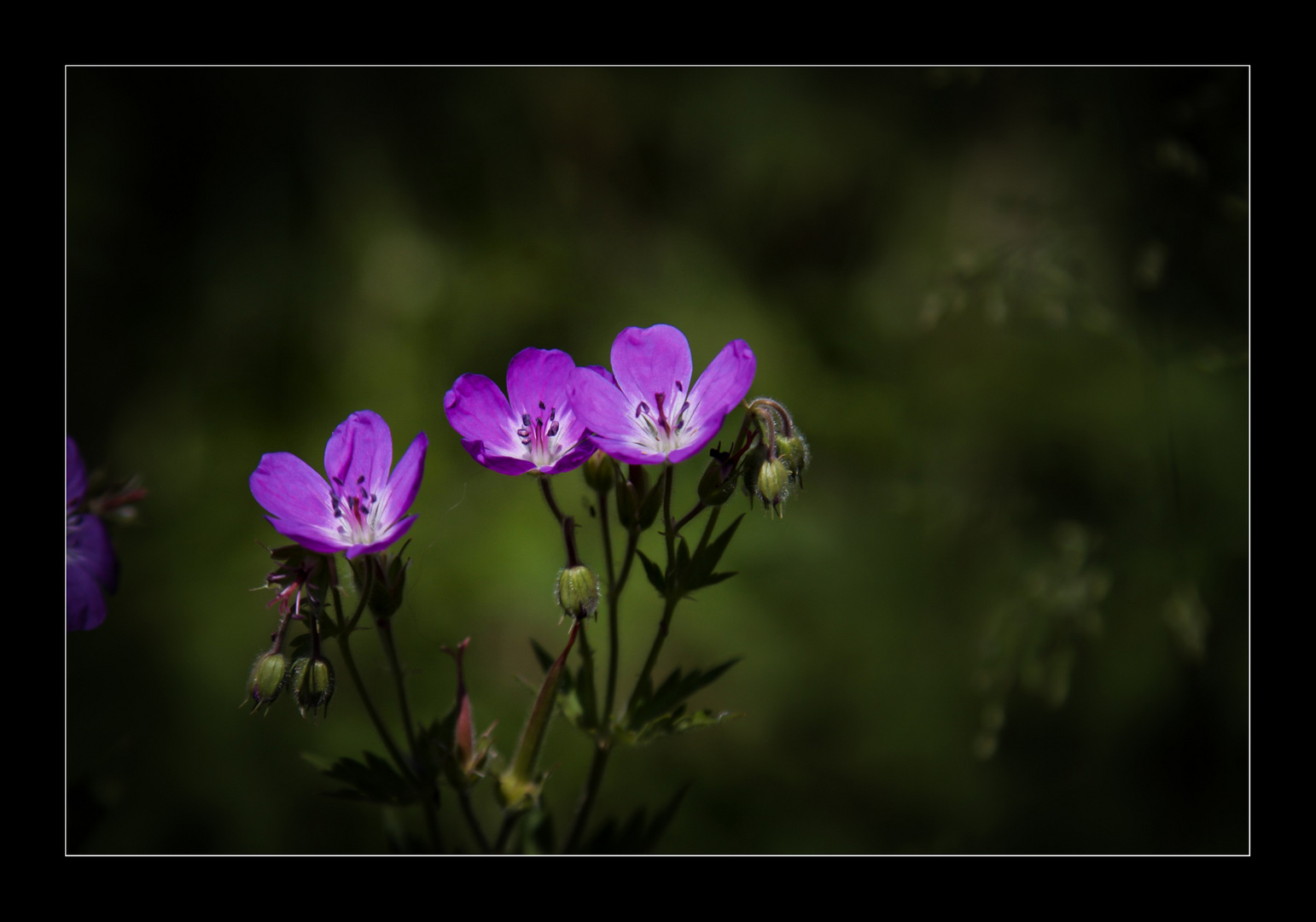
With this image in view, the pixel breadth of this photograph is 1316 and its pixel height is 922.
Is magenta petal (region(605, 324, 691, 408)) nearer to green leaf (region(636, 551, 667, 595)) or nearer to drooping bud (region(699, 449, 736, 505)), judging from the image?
drooping bud (region(699, 449, 736, 505))

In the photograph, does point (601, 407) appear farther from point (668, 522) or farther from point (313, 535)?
point (313, 535)

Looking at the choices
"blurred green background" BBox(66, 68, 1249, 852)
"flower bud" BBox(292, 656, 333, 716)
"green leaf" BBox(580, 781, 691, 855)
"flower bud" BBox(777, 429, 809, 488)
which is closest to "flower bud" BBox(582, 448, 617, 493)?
"flower bud" BBox(777, 429, 809, 488)

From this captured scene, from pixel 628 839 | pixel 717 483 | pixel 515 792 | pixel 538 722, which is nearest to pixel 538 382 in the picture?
pixel 717 483

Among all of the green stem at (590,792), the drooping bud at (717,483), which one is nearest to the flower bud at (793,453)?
the drooping bud at (717,483)

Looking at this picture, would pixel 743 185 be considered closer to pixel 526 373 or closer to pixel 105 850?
pixel 526 373

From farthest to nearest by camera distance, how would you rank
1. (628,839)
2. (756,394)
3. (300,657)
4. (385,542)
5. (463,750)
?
1. (756,394)
2. (628,839)
3. (463,750)
4. (300,657)
5. (385,542)

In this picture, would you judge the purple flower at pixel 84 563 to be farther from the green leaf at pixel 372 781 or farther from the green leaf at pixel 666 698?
the green leaf at pixel 666 698
